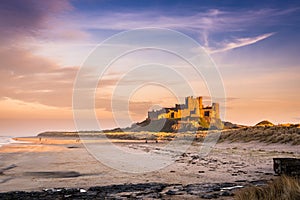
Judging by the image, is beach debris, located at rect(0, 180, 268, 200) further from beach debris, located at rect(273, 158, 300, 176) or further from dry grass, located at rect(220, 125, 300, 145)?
dry grass, located at rect(220, 125, 300, 145)

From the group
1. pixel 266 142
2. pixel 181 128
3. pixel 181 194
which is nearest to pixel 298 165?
pixel 181 194

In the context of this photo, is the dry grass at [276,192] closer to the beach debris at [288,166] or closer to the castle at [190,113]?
the beach debris at [288,166]

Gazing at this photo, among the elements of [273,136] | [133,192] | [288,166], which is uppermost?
[273,136]

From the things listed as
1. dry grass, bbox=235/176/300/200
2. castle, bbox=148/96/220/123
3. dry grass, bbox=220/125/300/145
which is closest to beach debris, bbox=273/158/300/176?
dry grass, bbox=235/176/300/200

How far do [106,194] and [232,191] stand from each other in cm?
349

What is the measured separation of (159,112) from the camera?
113375 millimetres

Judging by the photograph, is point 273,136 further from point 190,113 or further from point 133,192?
point 190,113

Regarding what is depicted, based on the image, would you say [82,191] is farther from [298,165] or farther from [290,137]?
[290,137]

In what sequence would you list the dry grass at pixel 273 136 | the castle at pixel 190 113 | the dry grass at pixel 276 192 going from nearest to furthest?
1. the dry grass at pixel 276 192
2. the dry grass at pixel 273 136
3. the castle at pixel 190 113

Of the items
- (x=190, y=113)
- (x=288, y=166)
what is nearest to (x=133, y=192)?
(x=288, y=166)

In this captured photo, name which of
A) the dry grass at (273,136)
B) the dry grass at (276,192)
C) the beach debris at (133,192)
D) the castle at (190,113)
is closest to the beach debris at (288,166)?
the beach debris at (133,192)

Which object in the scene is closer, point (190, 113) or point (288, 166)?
point (288, 166)

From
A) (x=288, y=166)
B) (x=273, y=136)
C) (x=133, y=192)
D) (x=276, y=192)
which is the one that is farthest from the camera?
(x=273, y=136)

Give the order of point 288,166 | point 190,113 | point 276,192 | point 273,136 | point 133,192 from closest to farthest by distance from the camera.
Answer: point 276,192 → point 133,192 → point 288,166 → point 273,136 → point 190,113
